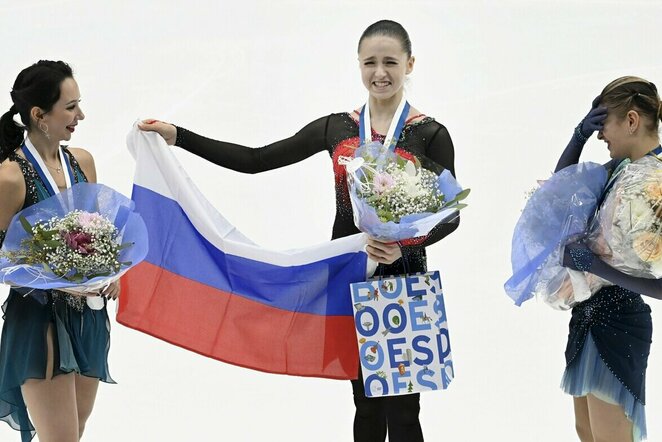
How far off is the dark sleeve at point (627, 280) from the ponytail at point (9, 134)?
6.13ft

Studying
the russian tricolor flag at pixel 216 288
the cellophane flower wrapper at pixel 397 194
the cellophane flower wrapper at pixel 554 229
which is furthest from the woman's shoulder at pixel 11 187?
the cellophane flower wrapper at pixel 554 229

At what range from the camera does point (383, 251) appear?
3.63 meters

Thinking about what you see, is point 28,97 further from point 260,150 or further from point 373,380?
point 373,380

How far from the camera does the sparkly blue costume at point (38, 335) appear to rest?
357 cm

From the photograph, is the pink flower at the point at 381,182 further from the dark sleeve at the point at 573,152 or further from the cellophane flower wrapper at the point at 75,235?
the cellophane flower wrapper at the point at 75,235

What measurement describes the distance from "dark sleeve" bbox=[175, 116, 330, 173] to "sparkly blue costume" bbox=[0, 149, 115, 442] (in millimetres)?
483

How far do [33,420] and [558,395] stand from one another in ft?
8.63

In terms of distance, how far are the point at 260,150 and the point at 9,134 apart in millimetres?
865

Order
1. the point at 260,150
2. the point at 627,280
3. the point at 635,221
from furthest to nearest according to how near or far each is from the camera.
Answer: the point at 260,150, the point at 627,280, the point at 635,221

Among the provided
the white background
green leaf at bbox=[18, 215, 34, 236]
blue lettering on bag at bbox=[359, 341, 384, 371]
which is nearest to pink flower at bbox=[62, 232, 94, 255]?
green leaf at bbox=[18, 215, 34, 236]

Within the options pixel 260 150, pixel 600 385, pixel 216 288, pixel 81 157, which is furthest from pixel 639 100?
pixel 81 157

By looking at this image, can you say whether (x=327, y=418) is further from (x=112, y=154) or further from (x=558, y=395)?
(x=112, y=154)

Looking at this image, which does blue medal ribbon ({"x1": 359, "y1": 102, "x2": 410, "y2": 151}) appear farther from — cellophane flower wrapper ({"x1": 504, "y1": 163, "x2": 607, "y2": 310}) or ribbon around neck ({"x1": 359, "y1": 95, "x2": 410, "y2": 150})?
cellophane flower wrapper ({"x1": 504, "y1": 163, "x2": 607, "y2": 310})

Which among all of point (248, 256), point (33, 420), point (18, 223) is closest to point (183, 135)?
point (248, 256)
